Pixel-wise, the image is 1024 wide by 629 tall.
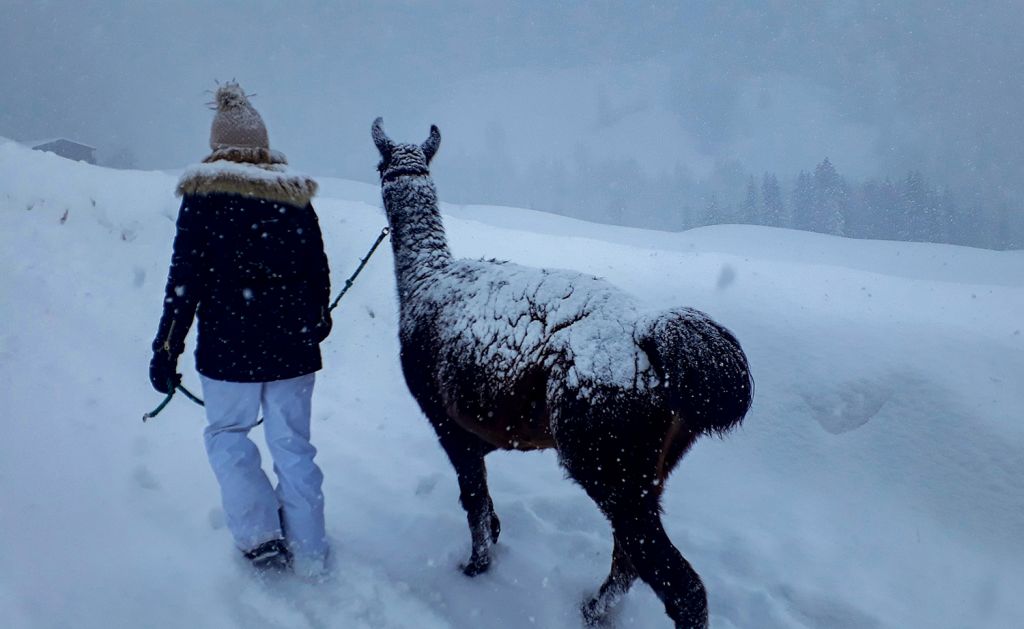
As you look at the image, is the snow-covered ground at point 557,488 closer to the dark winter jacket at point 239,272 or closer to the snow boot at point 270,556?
the snow boot at point 270,556

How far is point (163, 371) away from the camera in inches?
96.5

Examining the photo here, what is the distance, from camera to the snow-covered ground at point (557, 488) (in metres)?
2.52

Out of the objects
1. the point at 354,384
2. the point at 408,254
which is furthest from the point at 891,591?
the point at 354,384

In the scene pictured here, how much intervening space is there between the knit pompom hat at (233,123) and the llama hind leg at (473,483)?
174 centimetres

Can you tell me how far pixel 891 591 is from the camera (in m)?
2.94

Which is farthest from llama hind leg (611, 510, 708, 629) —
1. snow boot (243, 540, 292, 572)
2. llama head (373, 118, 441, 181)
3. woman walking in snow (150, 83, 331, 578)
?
llama head (373, 118, 441, 181)

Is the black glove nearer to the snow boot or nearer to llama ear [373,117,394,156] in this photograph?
the snow boot

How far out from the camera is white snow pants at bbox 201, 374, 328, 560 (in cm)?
251

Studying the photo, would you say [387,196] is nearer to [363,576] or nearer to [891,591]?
[363,576]

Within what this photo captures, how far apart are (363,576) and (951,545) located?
3417mm

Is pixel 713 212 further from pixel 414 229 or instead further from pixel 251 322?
pixel 251 322

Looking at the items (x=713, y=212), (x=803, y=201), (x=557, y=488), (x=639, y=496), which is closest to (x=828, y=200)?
(x=803, y=201)

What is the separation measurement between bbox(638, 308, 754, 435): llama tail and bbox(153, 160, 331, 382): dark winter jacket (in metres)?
1.71

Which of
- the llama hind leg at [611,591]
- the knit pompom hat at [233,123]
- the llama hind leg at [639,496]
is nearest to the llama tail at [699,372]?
the llama hind leg at [639,496]
